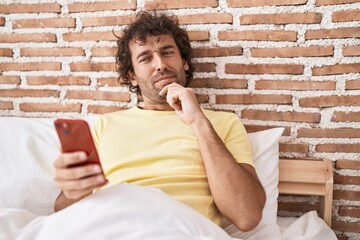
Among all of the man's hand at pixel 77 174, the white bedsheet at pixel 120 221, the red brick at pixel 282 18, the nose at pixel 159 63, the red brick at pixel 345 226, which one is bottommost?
the red brick at pixel 345 226

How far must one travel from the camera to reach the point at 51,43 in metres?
1.62

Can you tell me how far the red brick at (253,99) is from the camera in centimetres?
142

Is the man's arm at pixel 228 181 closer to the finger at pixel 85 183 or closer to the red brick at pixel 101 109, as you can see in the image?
the finger at pixel 85 183

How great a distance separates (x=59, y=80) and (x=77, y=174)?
0.96 m

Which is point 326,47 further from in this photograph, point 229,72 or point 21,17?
point 21,17

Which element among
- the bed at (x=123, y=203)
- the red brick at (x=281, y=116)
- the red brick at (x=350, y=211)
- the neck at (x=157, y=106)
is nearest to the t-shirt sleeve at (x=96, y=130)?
the bed at (x=123, y=203)

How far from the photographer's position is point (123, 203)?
82 centimetres

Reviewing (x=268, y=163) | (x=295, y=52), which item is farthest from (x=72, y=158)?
(x=295, y=52)

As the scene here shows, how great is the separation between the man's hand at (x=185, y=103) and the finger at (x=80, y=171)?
0.46 meters

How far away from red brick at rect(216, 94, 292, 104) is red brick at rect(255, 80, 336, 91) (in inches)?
1.6

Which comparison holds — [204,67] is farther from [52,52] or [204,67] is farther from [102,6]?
[52,52]

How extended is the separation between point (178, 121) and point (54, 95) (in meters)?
0.75

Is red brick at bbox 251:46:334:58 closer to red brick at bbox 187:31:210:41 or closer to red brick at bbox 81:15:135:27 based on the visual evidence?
red brick at bbox 187:31:210:41

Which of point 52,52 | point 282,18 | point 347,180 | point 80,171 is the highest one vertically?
point 282,18
